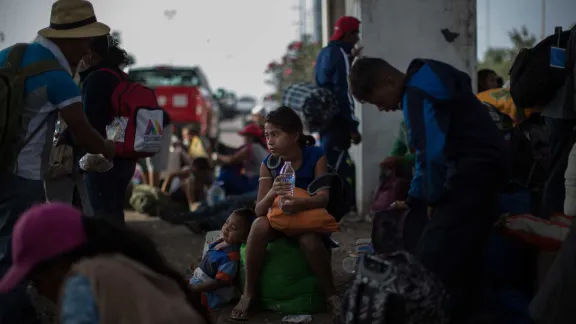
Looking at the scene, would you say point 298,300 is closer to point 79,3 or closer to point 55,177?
point 55,177

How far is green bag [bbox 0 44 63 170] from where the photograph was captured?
421 centimetres

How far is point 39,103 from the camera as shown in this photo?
4.34 metres

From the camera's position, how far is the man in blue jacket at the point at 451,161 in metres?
4.18

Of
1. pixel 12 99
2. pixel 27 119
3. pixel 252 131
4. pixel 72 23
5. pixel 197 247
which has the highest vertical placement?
pixel 72 23

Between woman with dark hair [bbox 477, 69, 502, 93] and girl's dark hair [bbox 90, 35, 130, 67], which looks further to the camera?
woman with dark hair [bbox 477, 69, 502, 93]

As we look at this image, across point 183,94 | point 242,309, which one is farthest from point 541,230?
point 183,94

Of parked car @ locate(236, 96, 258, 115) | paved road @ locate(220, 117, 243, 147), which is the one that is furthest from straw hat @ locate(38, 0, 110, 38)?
parked car @ locate(236, 96, 258, 115)

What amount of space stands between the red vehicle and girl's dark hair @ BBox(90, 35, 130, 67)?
16.7 metres

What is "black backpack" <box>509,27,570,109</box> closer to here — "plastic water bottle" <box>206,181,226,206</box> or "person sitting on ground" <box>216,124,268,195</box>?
"person sitting on ground" <box>216,124,268,195</box>

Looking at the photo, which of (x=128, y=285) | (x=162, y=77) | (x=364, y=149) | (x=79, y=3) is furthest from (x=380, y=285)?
(x=162, y=77)

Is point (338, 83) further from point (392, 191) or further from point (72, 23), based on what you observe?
point (72, 23)

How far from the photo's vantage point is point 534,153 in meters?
5.98

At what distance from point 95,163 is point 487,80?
4382mm

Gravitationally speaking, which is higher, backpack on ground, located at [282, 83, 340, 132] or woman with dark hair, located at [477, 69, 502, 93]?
woman with dark hair, located at [477, 69, 502, 93]
